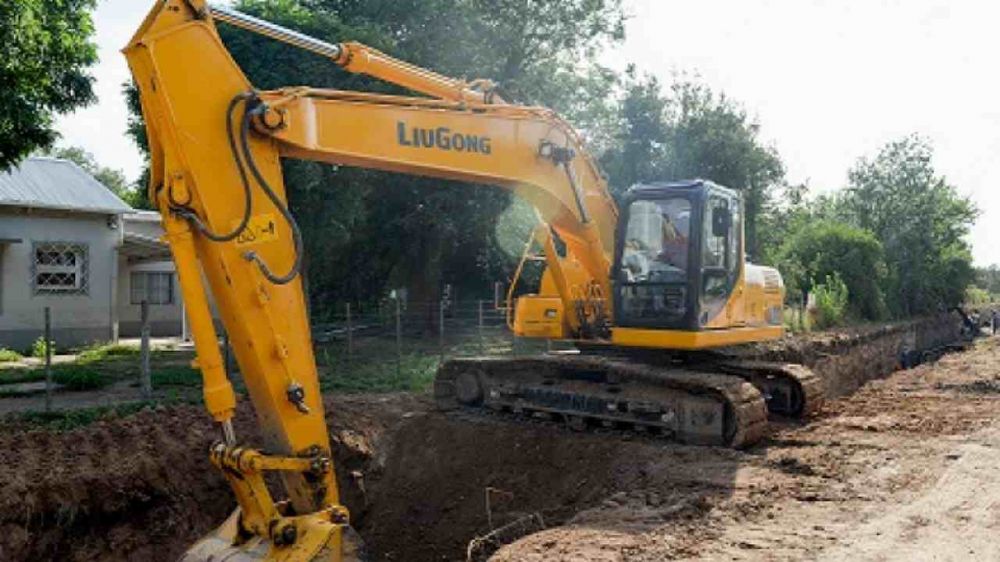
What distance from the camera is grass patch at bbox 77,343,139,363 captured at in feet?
60.9

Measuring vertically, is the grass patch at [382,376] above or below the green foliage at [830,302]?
below

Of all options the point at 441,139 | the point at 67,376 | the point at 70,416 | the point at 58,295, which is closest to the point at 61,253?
the point at 58,295

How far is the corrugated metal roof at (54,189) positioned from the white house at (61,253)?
22mm

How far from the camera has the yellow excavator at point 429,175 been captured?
217 inches

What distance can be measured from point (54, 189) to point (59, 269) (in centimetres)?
221

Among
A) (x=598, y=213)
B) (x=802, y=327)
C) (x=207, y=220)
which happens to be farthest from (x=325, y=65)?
(x=802, y=327)

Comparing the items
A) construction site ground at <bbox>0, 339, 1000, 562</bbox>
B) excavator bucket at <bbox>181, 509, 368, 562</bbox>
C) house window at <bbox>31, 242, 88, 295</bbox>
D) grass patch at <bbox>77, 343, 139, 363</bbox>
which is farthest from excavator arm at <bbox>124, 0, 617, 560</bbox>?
house window at <bbox>31, 242, 88, 295</bbox>

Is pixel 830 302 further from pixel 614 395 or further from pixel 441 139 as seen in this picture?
pixel 441 139

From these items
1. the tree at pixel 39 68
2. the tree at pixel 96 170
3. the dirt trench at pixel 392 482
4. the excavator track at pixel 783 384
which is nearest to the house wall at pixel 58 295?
the tree at pixel 39 68

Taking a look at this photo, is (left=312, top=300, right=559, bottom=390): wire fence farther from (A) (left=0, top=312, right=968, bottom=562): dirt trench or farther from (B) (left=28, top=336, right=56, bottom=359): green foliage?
(B) (left=28, top=336, right=56, bottom=359): green foliage

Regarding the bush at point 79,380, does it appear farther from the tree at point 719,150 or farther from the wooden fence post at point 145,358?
the tree at point 719,150

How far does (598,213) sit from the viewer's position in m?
9.95

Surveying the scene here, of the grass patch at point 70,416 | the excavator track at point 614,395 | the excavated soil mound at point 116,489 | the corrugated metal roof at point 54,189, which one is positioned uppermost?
the corrugated metal roof at point 54,189

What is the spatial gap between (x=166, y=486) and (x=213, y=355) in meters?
3.67
